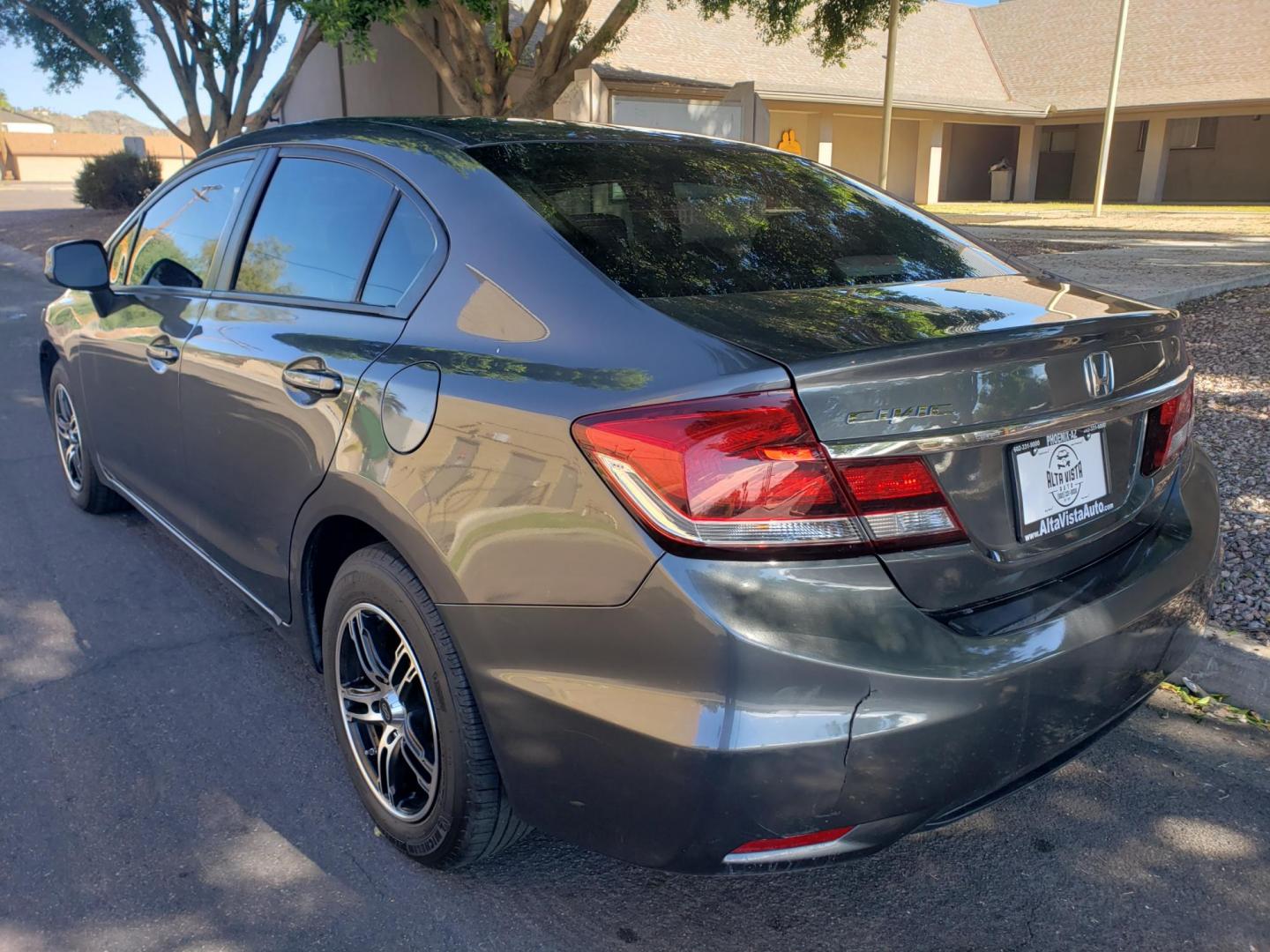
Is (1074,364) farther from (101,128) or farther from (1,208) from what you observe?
(101,128)

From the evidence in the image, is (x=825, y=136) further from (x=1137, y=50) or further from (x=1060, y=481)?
(x=1060, y=481)

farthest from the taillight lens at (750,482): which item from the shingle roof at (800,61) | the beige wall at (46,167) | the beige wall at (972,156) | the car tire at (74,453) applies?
the beige wall at (46,167)

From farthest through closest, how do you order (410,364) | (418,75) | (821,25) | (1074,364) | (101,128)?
(101,128), (418,75), (821,25), (410,364), (1074,364)

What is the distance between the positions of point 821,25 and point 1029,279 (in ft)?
44.0

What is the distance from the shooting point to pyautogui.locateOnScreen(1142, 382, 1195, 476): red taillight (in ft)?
7.69

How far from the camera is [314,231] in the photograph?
2.95 metres

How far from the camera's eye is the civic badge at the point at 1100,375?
209cm

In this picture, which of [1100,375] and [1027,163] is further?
[1027,163]

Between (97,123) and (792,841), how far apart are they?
152 meters

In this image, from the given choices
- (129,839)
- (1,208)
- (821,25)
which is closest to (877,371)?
(129,839)

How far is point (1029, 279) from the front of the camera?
8.86ft

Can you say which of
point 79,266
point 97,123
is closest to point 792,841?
point 79,266

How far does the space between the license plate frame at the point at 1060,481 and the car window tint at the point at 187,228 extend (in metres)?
2.66

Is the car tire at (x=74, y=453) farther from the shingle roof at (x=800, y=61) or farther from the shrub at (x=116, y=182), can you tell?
the shrub at (x=116, y=182)
